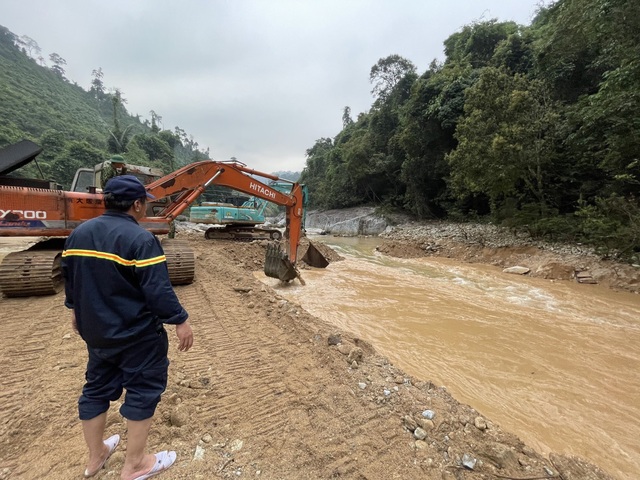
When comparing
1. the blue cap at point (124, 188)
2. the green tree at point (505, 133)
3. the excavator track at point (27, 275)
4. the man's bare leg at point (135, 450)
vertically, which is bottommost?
the man's bare leg at point (135, 450)

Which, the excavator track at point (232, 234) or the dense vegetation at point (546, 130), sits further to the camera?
the excavator track at point (232, 234)

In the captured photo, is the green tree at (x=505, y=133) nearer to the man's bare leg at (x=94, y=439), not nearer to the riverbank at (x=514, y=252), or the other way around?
the riverbank at (x=514, y=252)

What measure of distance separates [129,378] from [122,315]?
35 cm

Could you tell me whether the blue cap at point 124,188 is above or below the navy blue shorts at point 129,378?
above

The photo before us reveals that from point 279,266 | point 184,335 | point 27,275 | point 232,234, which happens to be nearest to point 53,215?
point 27,275

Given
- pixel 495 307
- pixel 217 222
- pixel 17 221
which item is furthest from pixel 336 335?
pixel 217 222

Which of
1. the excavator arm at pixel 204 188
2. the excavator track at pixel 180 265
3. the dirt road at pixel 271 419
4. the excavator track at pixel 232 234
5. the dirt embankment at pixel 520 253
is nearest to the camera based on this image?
the dirt road at pixel 271 419

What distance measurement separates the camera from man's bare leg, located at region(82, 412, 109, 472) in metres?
1.63

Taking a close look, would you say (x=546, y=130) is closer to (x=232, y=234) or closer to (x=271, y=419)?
(x=232, y=234)

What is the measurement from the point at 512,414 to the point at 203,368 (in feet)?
9.40

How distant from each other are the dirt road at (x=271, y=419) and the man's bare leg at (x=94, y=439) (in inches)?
3.1

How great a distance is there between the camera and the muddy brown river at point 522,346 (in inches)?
104

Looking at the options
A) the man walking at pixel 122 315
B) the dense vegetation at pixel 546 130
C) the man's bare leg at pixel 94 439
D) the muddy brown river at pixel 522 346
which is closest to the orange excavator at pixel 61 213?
the muddy brown river at pixel 522 346

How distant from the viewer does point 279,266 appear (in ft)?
23.6
